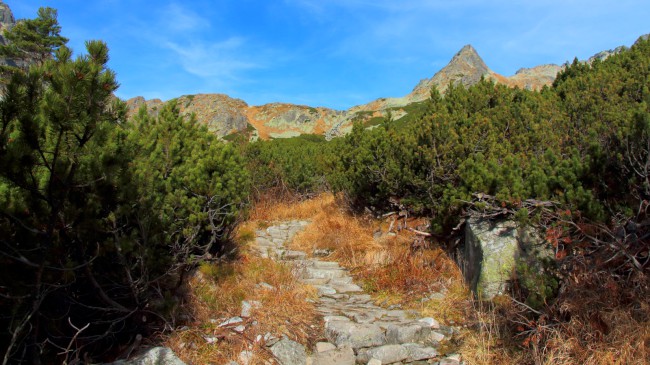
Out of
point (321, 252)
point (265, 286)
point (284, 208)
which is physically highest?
point (284, 208)

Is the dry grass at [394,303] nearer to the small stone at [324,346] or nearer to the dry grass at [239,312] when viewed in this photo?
the dry grass at [239,312]

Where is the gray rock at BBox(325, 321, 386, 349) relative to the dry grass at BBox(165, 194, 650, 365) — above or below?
below

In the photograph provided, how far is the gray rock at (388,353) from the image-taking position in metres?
3.67

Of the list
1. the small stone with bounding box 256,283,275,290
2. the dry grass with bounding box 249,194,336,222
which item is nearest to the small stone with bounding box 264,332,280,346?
the small stone with bounding box 256,283,275,290

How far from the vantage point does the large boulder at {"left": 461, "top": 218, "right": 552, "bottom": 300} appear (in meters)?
4.06

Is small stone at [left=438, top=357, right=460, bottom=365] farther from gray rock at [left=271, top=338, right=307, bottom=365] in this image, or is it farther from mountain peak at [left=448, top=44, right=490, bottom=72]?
mountain peak at [left=448, top=44, right=490, bottom=72]

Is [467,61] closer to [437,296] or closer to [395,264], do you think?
[395,264]

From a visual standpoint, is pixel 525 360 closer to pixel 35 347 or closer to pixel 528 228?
pixel 528 228

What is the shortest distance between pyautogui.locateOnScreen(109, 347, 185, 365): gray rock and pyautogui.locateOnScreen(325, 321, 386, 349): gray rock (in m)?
1.53

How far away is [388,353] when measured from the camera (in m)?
3.72

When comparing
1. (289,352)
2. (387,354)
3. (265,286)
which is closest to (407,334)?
(387,354)

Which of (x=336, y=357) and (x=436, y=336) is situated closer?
(x=336, y=357)

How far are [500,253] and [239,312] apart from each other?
2.73m

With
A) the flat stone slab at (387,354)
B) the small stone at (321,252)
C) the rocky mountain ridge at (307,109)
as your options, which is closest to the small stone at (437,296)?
the flat stone slab at (387,354)
